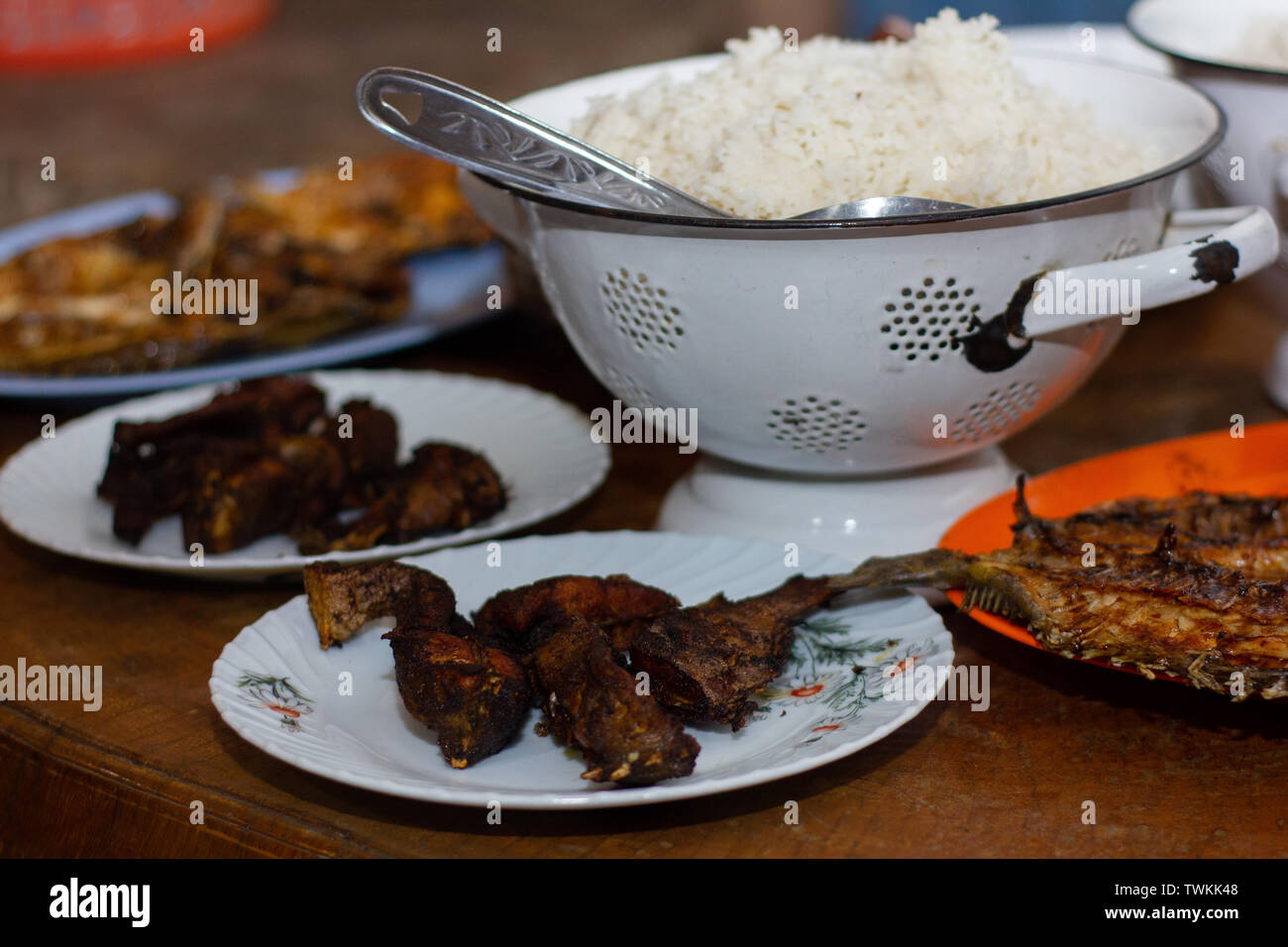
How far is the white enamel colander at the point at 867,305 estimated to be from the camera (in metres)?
0.92

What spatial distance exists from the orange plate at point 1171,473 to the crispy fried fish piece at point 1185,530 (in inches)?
4.1

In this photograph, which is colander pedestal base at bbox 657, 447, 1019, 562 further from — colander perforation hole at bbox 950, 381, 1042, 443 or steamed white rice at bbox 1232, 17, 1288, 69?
steamed white rice at bbox 1232, 17, 1288, 69

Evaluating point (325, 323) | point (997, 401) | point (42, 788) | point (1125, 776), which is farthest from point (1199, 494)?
point (325, 323)

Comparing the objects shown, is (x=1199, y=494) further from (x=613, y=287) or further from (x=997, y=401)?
(x=613, y=287)

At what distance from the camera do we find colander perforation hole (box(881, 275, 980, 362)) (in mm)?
942

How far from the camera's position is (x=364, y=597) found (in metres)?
0.96

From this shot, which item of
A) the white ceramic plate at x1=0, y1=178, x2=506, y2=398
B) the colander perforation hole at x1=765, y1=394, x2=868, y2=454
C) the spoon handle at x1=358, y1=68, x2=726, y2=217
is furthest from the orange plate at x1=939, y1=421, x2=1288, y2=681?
Result: the white ceramic plate at x1=0, y1=178, x2=506, y2=398

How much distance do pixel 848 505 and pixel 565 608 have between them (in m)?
0.31

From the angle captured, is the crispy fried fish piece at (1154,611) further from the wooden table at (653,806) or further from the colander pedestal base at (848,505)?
the colander pedestal base at (848,505)

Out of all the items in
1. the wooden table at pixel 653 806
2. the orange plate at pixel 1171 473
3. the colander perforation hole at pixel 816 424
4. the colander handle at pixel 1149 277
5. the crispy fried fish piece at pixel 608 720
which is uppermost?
the colander handle at pixel 1149 277

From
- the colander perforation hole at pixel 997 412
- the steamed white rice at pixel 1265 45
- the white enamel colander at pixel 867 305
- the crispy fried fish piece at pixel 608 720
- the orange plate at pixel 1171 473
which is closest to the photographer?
the crispy fried fish piece at pixel 608 720

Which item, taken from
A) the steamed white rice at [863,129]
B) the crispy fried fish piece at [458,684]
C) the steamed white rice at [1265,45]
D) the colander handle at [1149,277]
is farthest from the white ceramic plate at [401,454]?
the steamed white rice at [1265,45]

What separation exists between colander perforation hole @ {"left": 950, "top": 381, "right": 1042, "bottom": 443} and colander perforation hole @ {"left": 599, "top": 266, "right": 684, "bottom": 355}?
0.25 meters
